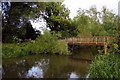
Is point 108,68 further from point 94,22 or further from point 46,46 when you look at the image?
point 94,22

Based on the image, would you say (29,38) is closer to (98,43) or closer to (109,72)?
(98,43)

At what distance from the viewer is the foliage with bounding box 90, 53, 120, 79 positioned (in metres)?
9.54

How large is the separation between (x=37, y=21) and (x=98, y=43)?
11.2 m

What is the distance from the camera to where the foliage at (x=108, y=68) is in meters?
9.54

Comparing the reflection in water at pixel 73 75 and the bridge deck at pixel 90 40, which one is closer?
the reflection in water at pixel 73 75

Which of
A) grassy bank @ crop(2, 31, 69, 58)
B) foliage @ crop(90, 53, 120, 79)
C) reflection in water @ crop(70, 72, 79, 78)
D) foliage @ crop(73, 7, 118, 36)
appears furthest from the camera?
foliage @ crop(73, 7, 118, 36)

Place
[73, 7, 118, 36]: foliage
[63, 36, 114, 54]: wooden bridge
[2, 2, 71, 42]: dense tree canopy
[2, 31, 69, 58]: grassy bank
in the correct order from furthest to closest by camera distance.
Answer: [73, 7, 118, 36]: foliage → [2, 2, 71, 42]: dense tree canopy → [2, 31, 69, 58]: grassy bank → [63, 36, 114, 54]: wooden bridge

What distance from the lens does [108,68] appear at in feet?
32.1

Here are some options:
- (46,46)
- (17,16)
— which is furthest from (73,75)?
(17,16)

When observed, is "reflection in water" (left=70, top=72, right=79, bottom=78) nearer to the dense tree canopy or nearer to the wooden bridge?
the wooden bridge

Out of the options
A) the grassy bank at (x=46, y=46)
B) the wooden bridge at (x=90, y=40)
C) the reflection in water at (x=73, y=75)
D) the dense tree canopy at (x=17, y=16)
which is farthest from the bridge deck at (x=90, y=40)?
the reflection in water at (x=73, y=75)

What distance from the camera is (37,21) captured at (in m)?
32.0

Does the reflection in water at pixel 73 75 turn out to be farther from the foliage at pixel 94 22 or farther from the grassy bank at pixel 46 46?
the foliage at pixel 94 22

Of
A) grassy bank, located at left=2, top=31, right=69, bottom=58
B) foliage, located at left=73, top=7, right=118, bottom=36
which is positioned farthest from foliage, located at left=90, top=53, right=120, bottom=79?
foliage, located at left=73, top=7, right=118, bottom=36
